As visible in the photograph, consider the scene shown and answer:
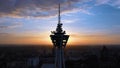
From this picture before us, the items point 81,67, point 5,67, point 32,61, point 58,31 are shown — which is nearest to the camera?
point 58,31

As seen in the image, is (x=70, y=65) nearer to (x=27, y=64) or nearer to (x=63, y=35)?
(x=27, y=64)

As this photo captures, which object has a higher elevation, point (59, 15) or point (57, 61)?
point (59, 15)

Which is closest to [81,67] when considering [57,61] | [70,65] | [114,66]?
[70,65]

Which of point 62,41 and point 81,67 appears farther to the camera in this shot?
point 81,67

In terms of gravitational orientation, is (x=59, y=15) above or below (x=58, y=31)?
above

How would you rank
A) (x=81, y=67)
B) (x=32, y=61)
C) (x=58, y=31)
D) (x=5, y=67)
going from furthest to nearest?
(x=32, y=61)
(x=5, y=67)
(x=81, y=67)
(x=58, y=31)

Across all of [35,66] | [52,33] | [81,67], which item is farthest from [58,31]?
[35,66]

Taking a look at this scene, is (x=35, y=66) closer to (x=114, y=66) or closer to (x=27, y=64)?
(x=27, y=64)

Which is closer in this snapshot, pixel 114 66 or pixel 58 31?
pixel 58 31

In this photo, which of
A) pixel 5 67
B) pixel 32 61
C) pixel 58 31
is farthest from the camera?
pixel 32 61
